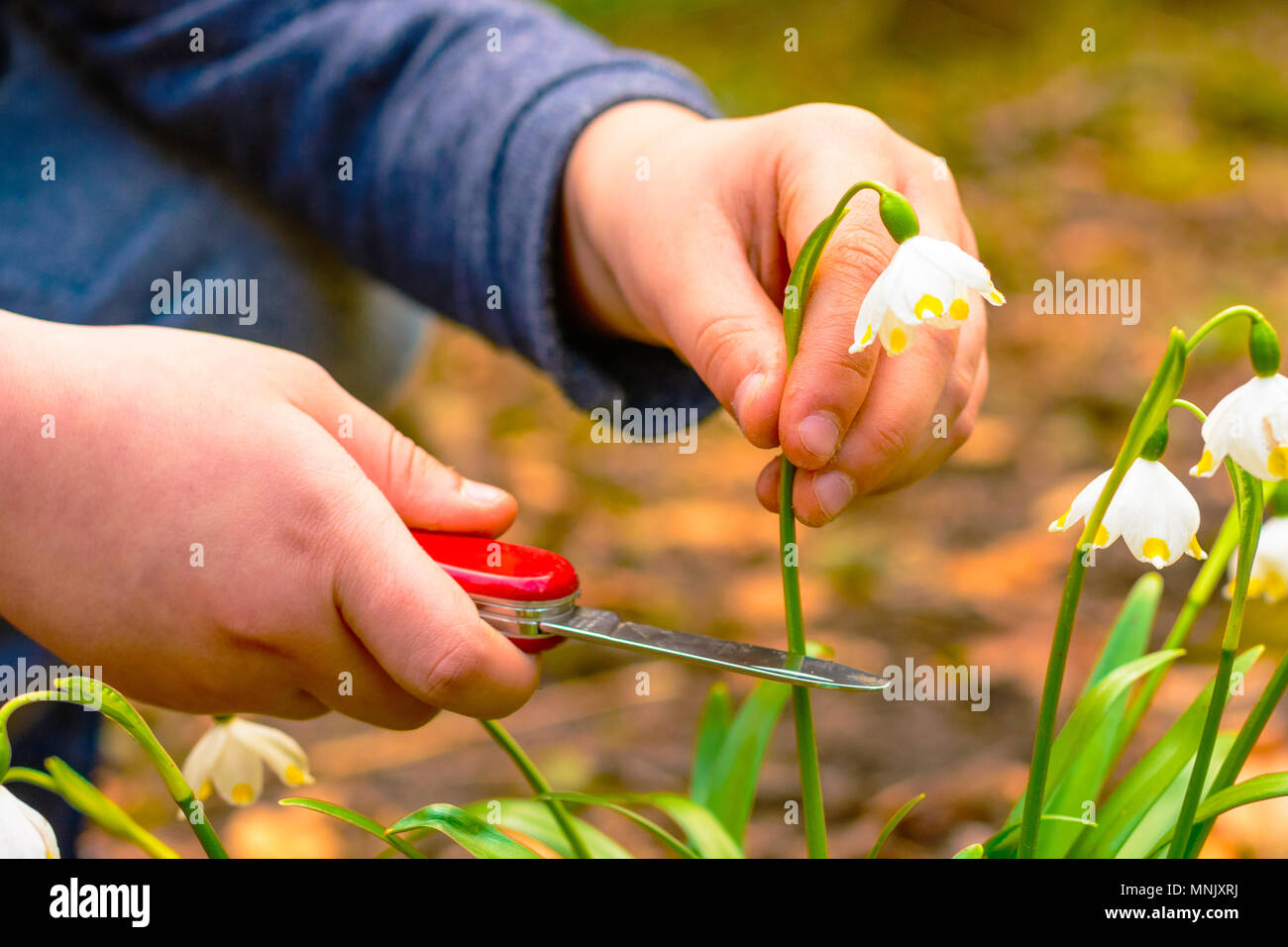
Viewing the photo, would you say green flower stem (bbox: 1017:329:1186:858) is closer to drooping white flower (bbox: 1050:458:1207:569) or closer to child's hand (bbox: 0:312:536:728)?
drooping white flower (bbox: 1050:458:1207:569)

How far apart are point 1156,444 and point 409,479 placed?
38 cm

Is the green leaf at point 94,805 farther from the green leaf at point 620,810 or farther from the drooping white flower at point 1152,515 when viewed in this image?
the drooping white flower at point 1152,515

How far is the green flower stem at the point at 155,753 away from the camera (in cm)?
38

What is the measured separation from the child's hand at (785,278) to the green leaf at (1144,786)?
19cm

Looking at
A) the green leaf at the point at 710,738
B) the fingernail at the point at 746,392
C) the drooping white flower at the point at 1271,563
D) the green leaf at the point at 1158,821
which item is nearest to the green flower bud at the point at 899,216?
the fingernail at the point at 746,392

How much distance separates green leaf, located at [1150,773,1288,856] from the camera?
18.1 inches

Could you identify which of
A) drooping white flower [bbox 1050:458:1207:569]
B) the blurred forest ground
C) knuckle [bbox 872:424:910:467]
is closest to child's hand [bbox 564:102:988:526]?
knuckle [bbox 872:424:910:467]

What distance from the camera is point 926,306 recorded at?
16.1 inches

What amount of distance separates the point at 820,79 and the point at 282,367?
260cm

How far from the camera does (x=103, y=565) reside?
53cm

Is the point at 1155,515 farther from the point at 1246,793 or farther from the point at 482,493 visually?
the point at 482,493

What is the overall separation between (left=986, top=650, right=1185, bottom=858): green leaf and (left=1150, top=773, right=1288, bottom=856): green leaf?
9 cm
